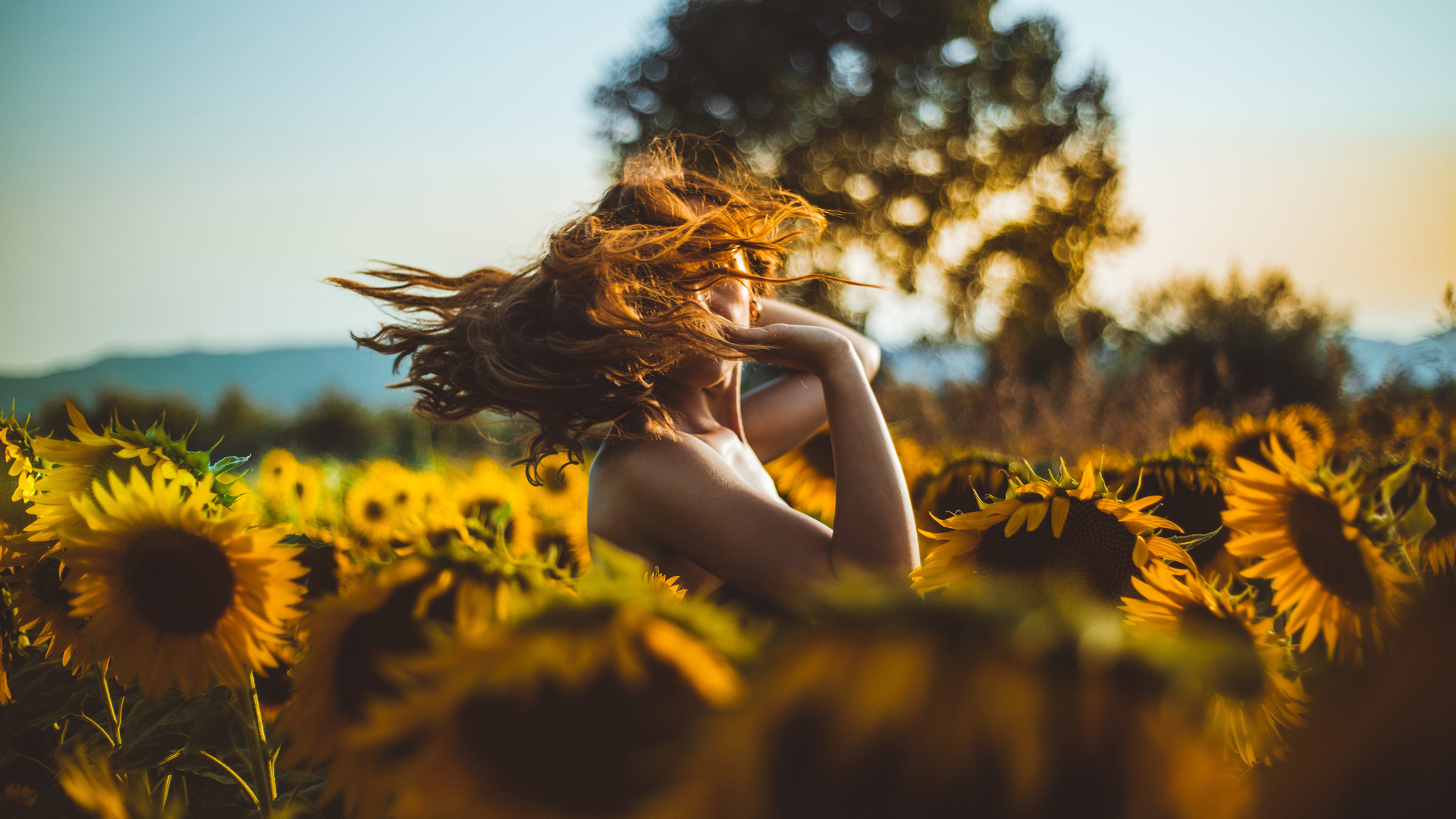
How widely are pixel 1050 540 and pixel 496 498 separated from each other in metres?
1.62

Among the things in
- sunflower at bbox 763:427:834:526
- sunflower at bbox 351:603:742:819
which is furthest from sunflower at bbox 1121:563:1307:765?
sunflower at bbox 763:427:834:526

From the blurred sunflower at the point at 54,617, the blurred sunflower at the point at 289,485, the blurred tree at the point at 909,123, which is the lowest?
the blurred sunflower at the point at 289,485

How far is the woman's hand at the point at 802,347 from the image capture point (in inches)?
45.2

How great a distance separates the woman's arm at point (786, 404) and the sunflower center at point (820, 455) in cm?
5

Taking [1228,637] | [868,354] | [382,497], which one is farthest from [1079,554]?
[382,497]

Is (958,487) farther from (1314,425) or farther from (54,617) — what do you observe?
(54,617)

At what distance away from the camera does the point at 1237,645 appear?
1.72ft

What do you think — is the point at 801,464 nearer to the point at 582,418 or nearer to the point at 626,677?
the point at 582,418

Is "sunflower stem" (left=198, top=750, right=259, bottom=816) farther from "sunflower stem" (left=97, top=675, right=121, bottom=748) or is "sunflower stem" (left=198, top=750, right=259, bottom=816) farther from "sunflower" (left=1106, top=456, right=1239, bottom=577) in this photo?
"sunflower" (left=1106, top=456, right=1239, bottom=577)

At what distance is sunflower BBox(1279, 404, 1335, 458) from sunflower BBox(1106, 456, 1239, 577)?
0.60m

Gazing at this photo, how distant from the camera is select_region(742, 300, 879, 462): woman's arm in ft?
6.12

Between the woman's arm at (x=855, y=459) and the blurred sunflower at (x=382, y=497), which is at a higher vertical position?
the woman's arm at (x=855, y=459)

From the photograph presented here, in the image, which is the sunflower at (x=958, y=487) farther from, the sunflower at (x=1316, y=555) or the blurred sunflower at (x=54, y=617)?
the blurred sunflower at (x=54, y=617)

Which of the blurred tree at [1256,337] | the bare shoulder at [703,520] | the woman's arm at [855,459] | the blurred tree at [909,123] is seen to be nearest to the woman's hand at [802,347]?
the woman's arm at [855,459]
